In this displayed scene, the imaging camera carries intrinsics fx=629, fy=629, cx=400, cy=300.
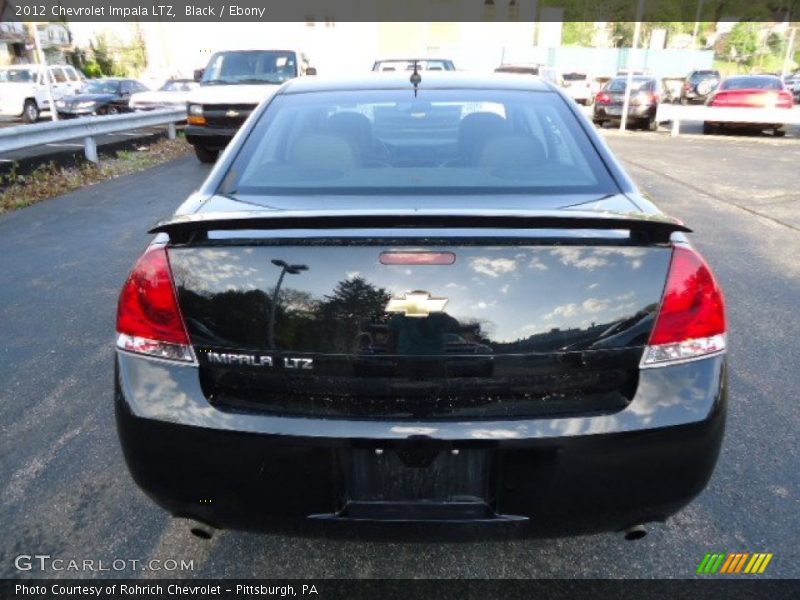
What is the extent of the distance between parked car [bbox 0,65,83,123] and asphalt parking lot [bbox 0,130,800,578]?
18.2 metres

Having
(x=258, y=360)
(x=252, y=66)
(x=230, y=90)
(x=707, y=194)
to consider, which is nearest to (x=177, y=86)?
(x=252, y=66)

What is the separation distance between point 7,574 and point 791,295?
5282 millimetres

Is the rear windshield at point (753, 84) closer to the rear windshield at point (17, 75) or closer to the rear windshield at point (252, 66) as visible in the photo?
the rear windshield at point (252, 66)

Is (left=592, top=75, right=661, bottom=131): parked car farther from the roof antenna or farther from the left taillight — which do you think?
the left taillight

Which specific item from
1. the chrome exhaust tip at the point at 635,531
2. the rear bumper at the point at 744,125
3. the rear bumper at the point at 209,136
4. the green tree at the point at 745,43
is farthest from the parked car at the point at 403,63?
the green tree at the point at 745,43

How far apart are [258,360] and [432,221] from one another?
24.7 inches

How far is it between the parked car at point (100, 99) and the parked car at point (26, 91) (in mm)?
831

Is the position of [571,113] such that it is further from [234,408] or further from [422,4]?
[422,4]

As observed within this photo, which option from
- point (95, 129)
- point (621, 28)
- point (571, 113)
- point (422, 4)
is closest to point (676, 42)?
point (621, 28)

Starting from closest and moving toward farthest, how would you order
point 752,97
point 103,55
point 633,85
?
point 752,97 → point 633,85 → point 103,55

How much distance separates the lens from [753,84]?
1750cm

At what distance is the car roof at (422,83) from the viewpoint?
296 cm

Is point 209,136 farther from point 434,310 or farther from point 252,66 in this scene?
point 434,310

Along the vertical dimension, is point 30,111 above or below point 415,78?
below
